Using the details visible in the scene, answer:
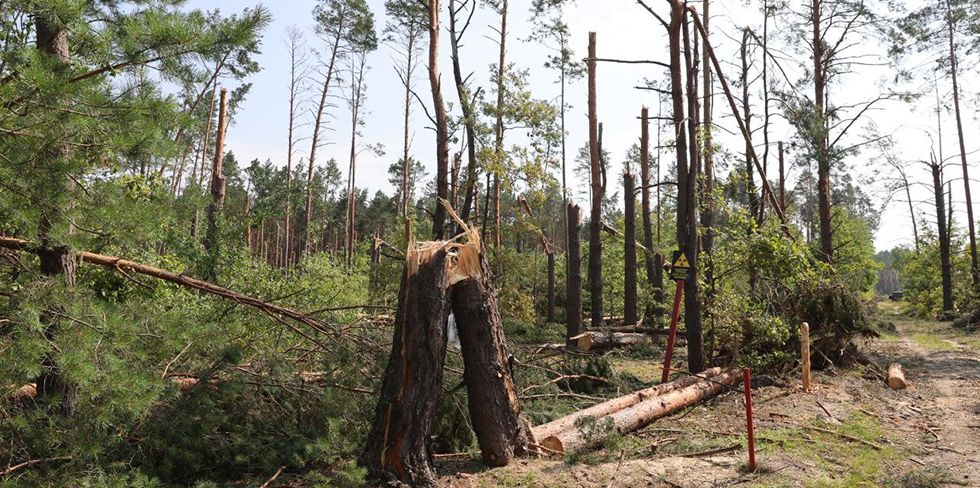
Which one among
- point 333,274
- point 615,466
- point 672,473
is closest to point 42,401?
point 615,466

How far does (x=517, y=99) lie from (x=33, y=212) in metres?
13.5

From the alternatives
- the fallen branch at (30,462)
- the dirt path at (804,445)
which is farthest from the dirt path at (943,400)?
the fallen branch at (30,462)

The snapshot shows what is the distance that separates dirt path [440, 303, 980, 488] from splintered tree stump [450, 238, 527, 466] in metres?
0.23

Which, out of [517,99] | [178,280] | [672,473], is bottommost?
[672,473]

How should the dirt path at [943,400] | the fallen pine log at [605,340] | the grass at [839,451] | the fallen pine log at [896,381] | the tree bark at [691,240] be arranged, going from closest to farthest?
the grass at [839,451], the dirt path at [943,400], the tree bark at [691,240], the fallen pine log at [896,381], the fallen pine log at [605,340]

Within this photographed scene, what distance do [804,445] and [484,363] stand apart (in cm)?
348

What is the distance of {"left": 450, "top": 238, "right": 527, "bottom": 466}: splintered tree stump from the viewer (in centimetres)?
550

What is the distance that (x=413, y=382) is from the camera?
503 cm

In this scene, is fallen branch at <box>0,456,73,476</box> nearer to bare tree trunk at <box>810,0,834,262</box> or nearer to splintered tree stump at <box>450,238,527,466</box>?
splintered tree stump at <box>450,238,527,466</box>

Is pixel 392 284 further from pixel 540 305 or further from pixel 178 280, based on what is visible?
pixel 540 305

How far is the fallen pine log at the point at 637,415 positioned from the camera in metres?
6.03

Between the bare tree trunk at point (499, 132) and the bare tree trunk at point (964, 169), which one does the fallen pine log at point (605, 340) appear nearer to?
the bare tree trunk at point (499, 132)

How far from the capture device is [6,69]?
4410 millimetres

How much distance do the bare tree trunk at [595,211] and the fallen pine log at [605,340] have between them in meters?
1.90
